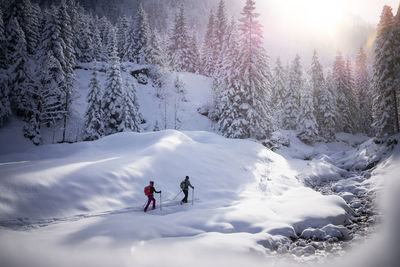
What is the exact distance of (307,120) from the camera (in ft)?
120

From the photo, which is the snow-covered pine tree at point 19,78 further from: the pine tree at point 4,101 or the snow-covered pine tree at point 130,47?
the snow-covered pine tree at point 130,47

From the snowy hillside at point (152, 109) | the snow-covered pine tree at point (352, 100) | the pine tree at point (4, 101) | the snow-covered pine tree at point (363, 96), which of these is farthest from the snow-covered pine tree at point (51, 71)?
the snow-covered pine tree at point (363, 96)

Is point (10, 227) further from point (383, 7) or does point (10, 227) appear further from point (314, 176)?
point (383, 7)

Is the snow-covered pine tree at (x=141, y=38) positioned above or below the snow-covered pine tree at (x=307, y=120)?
above

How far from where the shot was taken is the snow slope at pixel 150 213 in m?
6.02

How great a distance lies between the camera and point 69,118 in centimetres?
3447

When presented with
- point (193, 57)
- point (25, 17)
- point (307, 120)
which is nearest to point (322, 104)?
point (307, 120)

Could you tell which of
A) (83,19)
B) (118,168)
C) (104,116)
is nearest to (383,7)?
(118,168)

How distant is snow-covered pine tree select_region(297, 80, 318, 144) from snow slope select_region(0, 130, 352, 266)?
2278cm

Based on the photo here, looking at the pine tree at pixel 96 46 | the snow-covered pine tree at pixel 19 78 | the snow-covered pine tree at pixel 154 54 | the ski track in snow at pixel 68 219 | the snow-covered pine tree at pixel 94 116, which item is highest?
the pine tree at pixel 96 46

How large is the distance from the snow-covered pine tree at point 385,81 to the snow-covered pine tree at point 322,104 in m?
12.9

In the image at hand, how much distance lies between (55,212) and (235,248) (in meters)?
7.04

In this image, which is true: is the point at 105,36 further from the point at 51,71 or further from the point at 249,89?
the point at 249,89

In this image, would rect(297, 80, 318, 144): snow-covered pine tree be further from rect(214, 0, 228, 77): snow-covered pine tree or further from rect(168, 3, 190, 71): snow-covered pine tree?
Answer: rect(168, 3, 190, 71): snow-covered pine tree
